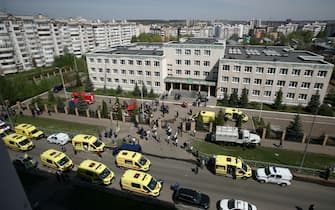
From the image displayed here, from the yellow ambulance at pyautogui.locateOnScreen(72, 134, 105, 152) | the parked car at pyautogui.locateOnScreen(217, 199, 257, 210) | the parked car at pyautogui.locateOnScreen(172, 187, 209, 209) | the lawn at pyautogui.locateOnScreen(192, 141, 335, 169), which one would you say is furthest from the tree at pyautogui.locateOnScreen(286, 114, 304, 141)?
the yellow ambulance at pyautogui.locateOnScreen(72, 134, 105, 152)

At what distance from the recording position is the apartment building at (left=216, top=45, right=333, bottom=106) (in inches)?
1540

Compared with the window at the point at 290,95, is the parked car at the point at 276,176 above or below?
below

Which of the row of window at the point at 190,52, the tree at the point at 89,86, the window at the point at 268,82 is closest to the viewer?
the window at the point at 268,82

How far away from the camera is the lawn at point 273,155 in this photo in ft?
81.1

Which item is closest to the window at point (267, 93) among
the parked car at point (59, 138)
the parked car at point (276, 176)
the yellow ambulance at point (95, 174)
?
the parked car at point (276, 176)

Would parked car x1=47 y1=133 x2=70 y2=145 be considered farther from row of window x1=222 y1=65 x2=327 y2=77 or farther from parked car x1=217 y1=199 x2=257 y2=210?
row of window x1=222 y1=65 x2=327 y2=77

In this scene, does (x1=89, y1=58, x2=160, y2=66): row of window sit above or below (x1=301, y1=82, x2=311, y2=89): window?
above

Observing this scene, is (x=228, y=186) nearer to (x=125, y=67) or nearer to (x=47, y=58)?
(x=125, y=67)

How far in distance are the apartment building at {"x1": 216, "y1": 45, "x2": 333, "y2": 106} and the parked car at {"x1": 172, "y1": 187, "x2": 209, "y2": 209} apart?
30.0m

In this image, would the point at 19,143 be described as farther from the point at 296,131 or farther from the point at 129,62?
the point at 296,131

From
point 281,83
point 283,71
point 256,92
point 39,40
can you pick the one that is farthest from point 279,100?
point 39,40

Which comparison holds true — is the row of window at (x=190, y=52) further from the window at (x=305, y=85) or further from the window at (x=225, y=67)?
the window at (x=305, y=85)

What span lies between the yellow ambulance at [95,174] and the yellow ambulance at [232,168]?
38.6 feet

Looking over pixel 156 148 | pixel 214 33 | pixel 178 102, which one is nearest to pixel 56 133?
pixel 156 148
